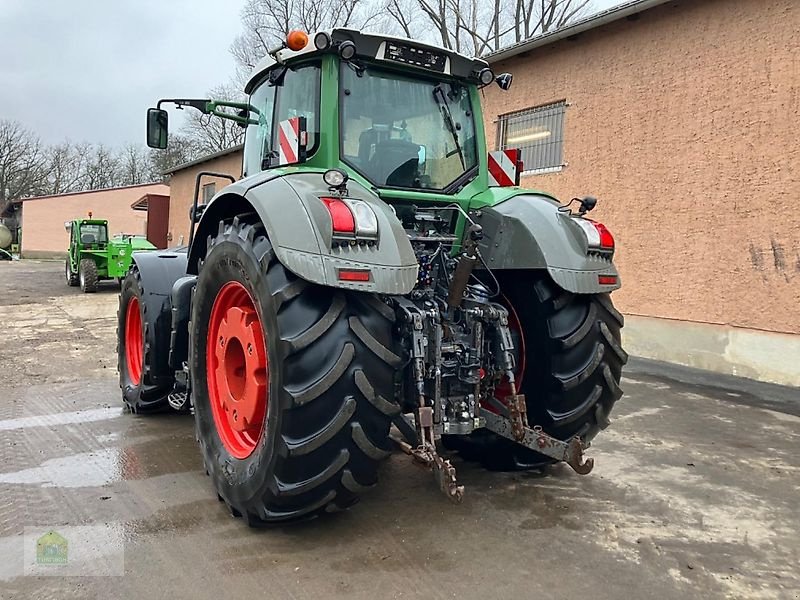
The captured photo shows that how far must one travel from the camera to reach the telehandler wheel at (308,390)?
275 centimetres

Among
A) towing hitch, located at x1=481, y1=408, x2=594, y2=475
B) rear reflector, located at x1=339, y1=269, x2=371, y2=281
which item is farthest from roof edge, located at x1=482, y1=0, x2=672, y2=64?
rear reflector, located at x1=339, y1=269, x2=371, y2=281

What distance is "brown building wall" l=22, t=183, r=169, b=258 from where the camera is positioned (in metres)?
37.7

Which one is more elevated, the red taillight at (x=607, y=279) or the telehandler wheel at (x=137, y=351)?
the red taillight at (x=607, y=279)

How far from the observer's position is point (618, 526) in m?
3.32

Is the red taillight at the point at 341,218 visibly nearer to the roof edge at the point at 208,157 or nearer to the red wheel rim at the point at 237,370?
the red wheel rim at the point at 237,370

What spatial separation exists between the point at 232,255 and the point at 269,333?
0.58m

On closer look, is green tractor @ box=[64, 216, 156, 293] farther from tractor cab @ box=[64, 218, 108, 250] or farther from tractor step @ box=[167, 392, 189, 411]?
tractor step @ box=[167, 392, 189, 411]

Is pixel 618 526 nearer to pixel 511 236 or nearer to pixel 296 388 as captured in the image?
pixel 511 236

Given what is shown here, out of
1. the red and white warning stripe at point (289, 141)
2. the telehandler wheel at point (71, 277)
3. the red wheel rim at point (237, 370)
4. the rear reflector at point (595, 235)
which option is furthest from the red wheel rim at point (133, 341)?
the telehandler wheel at point (71, 277)

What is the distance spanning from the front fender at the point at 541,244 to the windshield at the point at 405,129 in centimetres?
43

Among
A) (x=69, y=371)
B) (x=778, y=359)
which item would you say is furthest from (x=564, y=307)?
(x=69, y=371)

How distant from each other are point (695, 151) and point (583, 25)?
2.38m

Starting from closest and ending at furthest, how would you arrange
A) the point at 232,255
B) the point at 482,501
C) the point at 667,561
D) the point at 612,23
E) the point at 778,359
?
the point at 667,561
the point at 232,255
the point at 482,501
the point at 778,359
the point at 612,23

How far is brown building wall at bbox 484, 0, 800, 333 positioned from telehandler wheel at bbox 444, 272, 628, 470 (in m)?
4.34
